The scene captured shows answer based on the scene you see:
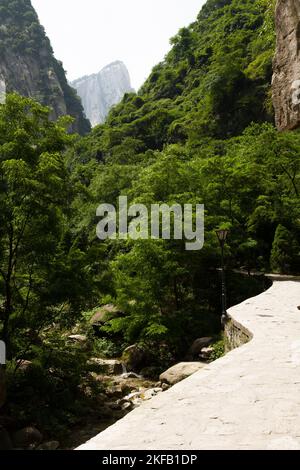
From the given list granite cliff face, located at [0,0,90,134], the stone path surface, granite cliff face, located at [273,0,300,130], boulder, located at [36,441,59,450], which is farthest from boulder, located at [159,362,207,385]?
granite cliff face, located at [0,0,90,134]

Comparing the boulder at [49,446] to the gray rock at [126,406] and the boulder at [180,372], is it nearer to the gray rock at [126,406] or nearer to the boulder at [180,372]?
the gray rock at [126,406]

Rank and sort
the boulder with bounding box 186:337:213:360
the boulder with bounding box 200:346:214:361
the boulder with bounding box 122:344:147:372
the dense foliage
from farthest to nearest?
the boulder with bounding box 122:344:147:372, the dense foliage, the boulder with bounding box 186:337:213:360, the boulder with bounding box 200:346:214:361

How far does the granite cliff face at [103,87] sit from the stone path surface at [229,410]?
192028 mm

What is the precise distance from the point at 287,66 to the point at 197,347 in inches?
358

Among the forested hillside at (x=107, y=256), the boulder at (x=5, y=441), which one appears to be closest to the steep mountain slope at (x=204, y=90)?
the forested hillside at (x=107, y=256)

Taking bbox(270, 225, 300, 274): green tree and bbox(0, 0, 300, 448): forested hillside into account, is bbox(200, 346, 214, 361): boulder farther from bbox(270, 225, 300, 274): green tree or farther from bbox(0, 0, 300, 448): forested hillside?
bbox(270, 225, 300, 274): green tree

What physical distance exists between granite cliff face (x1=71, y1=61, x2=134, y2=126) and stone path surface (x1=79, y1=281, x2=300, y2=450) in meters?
192

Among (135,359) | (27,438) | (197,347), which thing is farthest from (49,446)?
(197,347)

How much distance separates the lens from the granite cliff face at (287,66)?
24.1 feet

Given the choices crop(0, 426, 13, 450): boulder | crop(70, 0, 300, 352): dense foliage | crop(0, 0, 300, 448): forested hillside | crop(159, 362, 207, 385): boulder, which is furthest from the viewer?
crop(70, 0, 300, 352): dense foliage

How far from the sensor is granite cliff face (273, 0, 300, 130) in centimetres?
735

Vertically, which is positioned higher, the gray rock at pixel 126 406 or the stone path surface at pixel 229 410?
the stone path surface at pixel 229 410

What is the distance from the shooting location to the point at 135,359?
14.2 metres

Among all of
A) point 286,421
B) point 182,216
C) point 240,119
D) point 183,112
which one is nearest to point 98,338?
point 182,216
